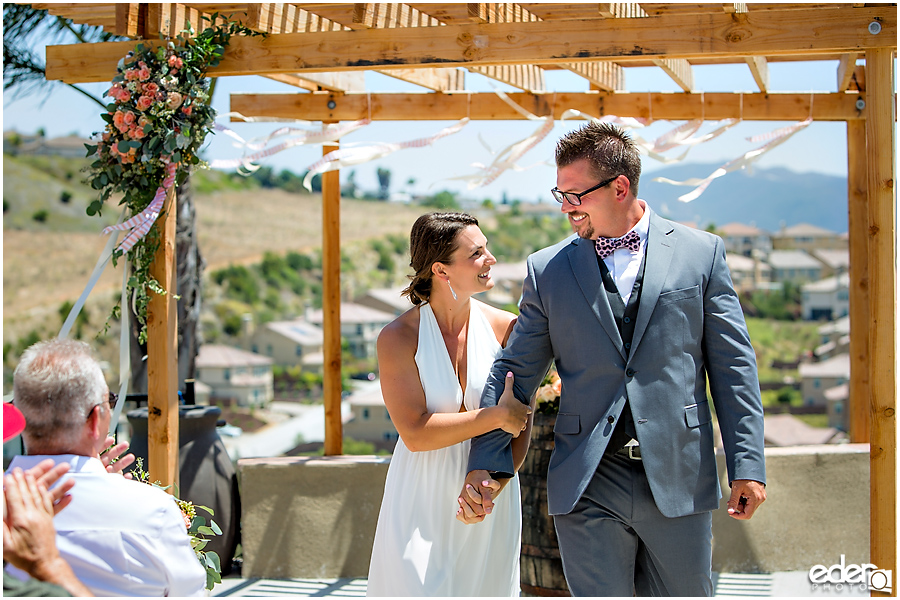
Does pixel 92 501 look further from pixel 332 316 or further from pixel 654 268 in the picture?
pixel 332 316

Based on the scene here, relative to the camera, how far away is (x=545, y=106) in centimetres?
510

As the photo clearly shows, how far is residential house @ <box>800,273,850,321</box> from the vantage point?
4738cm

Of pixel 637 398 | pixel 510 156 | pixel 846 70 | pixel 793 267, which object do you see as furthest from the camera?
pixel 793 267

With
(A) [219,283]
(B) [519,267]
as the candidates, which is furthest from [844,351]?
(A) [219,283]

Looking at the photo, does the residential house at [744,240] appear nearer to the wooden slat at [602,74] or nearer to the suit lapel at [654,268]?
the wooden slat at [602,74]

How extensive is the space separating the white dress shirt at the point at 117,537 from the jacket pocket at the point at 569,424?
1148mm

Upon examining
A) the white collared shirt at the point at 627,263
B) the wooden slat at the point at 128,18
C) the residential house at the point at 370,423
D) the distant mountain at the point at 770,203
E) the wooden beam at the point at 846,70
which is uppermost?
the distant mountain at the point at 770,203

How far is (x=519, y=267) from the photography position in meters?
43.1

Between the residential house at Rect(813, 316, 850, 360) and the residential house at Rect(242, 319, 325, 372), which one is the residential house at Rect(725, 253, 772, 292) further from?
the residential house at Rect(242, 319, 325, 372)

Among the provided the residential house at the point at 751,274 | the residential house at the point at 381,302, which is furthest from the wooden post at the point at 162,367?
the residential house at the point at 751,274

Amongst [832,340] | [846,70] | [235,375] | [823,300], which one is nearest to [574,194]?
[846,70]

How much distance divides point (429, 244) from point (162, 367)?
1.44 meters

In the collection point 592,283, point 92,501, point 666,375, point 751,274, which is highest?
point 751,274

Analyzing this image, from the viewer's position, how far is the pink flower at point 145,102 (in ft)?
11.2
